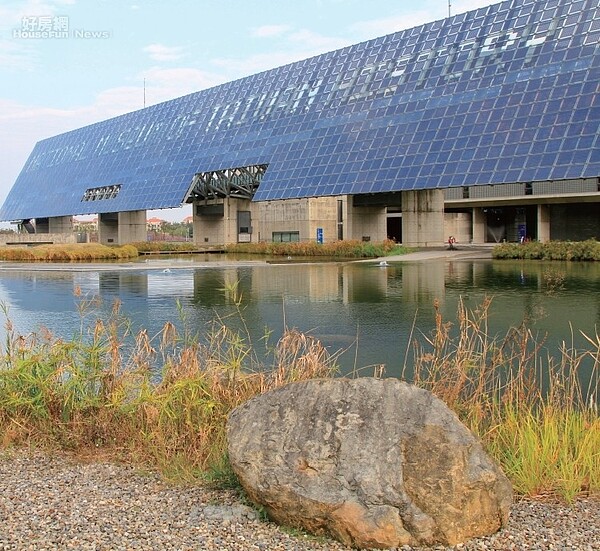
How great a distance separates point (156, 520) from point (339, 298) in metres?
14.1

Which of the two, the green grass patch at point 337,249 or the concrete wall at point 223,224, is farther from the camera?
the concrete wall at point 223,224

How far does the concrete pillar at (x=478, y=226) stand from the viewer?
226 feet

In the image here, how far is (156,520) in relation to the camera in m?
4.25

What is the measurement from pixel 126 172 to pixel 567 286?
46.8 meters

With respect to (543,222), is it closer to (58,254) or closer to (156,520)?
(58,254)

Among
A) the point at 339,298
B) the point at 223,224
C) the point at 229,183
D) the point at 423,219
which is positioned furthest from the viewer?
the point at 223,224

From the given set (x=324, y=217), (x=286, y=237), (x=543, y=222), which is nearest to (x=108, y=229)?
(x=286, y=237)

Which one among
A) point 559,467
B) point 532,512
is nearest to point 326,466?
point 532,512

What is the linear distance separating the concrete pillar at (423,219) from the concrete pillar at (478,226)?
28.3 m

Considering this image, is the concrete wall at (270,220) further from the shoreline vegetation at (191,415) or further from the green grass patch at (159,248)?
the shoreline vegetation at (191,415)

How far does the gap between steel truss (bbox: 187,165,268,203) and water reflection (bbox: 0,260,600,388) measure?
952 inches

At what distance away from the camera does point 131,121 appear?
2608 inches

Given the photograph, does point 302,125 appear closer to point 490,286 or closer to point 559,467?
point 490,286

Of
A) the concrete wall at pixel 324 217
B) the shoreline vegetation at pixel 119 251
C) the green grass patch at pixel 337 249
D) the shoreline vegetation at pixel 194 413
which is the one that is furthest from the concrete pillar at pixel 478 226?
the shoreline vegetation at pixel 194 413
